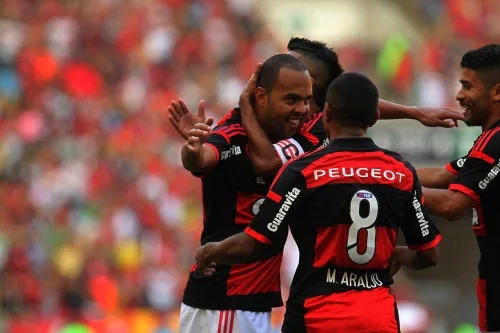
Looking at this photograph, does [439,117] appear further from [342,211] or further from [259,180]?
[342,211]

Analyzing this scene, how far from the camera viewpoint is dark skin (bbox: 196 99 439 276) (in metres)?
5.36

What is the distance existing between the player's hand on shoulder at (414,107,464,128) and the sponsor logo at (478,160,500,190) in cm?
91

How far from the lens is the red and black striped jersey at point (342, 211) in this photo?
521cm

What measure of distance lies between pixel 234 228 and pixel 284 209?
3.07ft

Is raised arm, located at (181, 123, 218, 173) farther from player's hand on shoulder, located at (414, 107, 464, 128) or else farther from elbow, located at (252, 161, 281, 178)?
player's hand on shoulder, located at (414, 107, 464, 128)

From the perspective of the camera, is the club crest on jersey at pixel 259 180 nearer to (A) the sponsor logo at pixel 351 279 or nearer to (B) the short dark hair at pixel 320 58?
(B) the short dark hair at pixel 320 58

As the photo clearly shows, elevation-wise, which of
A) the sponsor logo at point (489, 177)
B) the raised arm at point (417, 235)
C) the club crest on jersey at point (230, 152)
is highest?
the club crest on jersey at point (230, 152)

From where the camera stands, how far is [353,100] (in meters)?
5.29

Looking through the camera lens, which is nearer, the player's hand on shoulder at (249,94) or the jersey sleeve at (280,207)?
the jersey sleeve at (280,207)

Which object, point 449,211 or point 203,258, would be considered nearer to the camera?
point 203,258

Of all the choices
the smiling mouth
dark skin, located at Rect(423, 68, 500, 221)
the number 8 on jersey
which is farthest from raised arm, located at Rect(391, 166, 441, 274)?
the smiling mouth

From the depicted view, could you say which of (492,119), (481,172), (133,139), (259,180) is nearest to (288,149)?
(259,180)

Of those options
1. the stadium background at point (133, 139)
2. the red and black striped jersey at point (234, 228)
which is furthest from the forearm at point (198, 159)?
the stadium background at point (133, 139)

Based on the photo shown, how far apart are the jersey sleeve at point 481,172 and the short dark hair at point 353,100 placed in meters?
0.80
